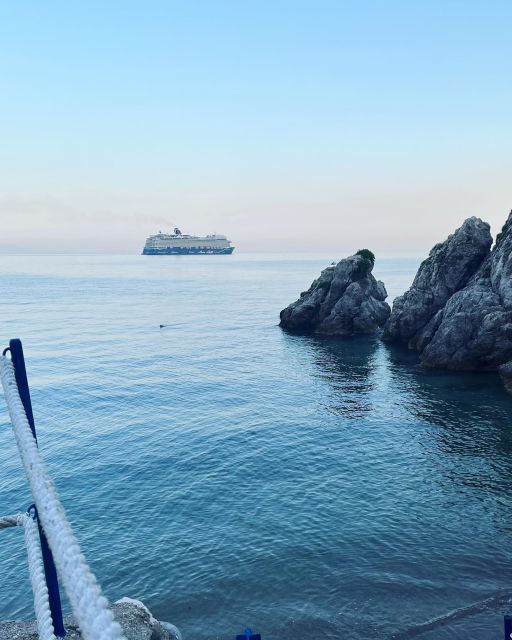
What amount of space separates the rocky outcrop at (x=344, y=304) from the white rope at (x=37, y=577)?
89.6 m

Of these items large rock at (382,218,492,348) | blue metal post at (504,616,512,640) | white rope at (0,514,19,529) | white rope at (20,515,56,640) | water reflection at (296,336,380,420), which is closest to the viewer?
white rope at (20,515,56,640)

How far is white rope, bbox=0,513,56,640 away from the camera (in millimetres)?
5004

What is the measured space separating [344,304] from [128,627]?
273 feet

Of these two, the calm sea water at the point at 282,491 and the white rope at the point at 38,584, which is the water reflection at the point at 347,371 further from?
the white rope at the point at 38,584

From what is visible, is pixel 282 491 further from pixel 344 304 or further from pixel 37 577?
pixel 344 304

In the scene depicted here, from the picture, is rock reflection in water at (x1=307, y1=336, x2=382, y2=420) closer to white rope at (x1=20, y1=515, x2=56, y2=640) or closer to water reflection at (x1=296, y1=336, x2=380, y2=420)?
water reflection at (x1=296, y1=336, x2=380, y2=420)

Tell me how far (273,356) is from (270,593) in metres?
54.7

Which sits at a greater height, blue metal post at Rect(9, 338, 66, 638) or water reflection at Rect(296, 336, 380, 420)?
blue metal post at Rect(9, 338, 66, 638)

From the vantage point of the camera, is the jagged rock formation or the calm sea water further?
the jagged rock formation

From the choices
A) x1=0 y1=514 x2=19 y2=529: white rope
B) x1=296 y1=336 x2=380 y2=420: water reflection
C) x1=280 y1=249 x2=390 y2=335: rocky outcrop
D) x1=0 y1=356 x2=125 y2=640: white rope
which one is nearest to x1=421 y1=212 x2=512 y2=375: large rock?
x1=296 y1=336 x2=380 y2=420: water reflection

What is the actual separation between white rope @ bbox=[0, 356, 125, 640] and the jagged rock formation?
63849 mm

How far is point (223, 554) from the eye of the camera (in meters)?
29.5

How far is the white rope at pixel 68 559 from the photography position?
2994 mm

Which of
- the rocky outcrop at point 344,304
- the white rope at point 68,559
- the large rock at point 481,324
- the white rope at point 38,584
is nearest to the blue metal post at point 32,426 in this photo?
the white rope at point 38,584
